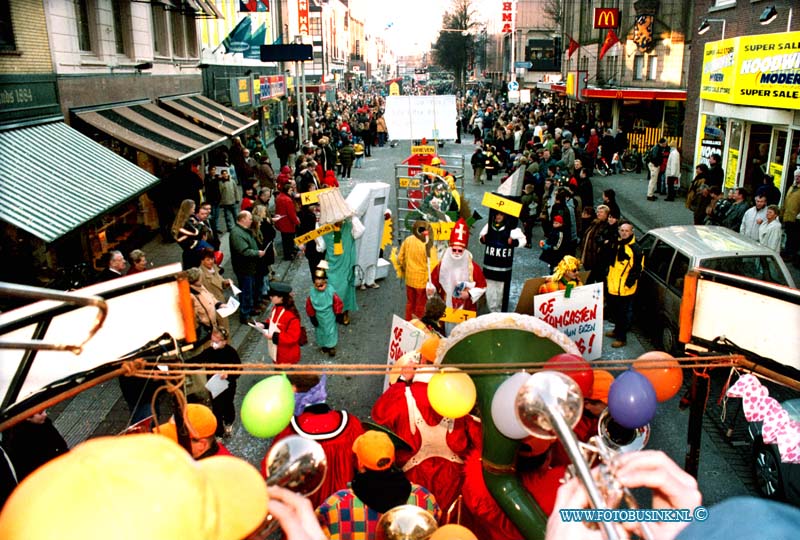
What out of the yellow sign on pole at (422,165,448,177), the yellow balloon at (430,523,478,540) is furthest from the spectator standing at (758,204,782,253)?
the yellow balloon at (430,523,478,540)

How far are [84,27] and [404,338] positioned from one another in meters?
10.4

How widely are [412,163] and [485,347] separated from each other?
12.3 m

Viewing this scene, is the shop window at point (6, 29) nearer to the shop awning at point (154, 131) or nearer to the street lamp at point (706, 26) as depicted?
the shop awning at point (154, 131)

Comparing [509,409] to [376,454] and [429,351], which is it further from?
[429,351]

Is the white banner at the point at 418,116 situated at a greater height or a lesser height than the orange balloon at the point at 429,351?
greater

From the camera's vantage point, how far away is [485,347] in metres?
4.41

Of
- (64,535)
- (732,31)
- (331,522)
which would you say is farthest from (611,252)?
(732,31)

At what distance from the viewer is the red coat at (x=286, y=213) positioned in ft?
40.7

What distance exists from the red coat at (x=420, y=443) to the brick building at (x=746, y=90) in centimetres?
1162

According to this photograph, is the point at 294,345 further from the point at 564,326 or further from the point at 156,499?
the point at 156,499

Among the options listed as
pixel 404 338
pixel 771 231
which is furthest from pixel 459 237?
pixel 771 231

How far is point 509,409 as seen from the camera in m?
3.56

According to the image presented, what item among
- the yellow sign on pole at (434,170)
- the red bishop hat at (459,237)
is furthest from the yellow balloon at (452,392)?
the yellow sign on pole at (434,170)

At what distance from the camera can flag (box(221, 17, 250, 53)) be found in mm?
20656
